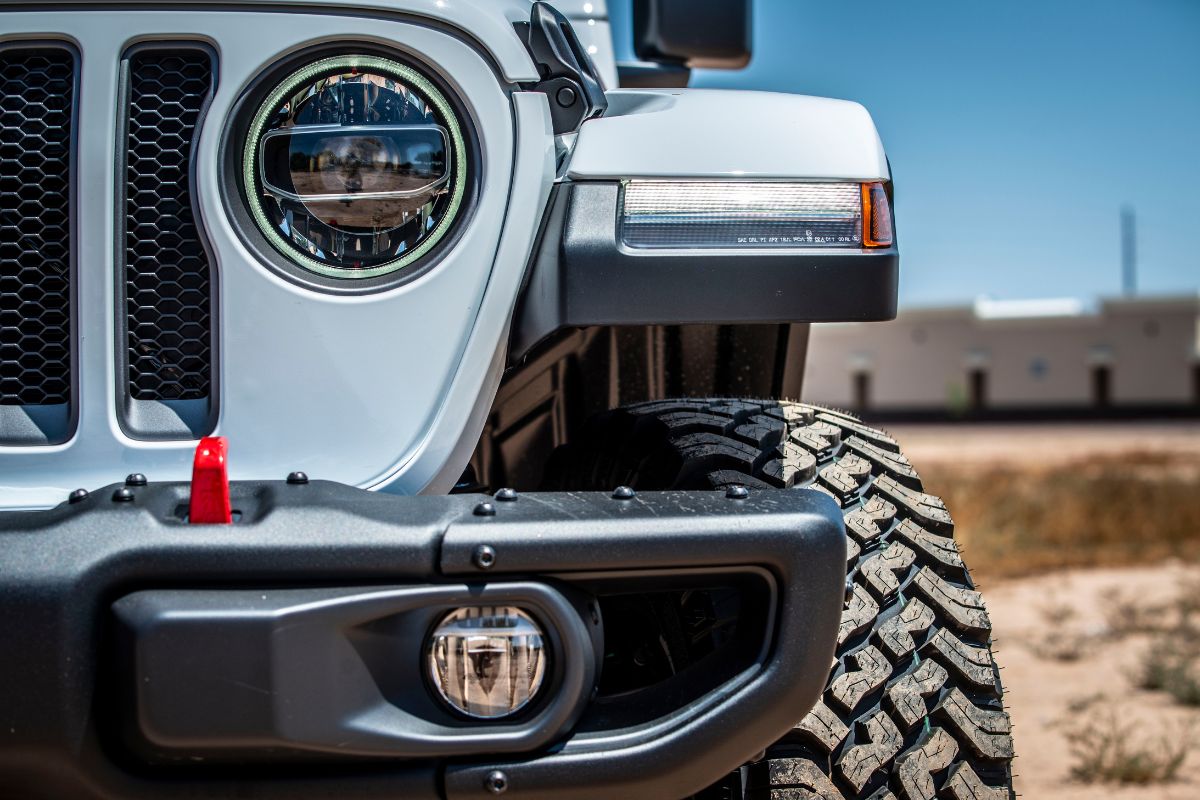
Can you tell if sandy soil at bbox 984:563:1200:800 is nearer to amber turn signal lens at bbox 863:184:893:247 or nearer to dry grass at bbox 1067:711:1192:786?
dry grass at bbox 1067:711:1192:786

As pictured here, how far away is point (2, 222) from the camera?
1.67 m

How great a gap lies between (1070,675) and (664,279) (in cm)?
481

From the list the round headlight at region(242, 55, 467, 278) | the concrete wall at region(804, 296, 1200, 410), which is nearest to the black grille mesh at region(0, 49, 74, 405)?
the round headlight at region(242, 55, 467, 278)

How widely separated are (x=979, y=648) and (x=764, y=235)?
2.29ft

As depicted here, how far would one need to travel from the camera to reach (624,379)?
98.0 inches

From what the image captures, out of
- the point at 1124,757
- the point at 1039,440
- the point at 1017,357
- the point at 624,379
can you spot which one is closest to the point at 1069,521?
the point at 1124,757

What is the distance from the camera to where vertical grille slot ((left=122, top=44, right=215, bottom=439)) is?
169 centimetres

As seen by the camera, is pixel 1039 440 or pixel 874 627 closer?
pixel 874 627

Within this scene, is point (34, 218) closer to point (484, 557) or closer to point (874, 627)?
point (484, 557)

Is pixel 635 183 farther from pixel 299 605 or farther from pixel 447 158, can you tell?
pixel 299 605

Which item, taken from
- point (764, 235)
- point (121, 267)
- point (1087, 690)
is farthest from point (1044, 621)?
point (121, 267)

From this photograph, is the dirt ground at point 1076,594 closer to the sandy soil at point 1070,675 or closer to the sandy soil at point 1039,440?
the sandy soil at point 1070,675

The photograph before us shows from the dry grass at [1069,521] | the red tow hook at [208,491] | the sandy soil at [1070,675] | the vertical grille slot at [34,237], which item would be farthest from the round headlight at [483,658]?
the dry grass at [1069,521]

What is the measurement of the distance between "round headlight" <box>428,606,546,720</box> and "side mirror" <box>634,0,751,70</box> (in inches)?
48.3
